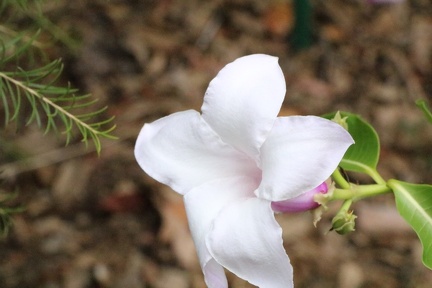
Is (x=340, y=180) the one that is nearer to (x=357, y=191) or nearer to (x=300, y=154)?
(x=357, y=191)

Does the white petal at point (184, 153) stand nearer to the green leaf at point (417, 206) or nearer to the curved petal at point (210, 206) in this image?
the curved petal at point (210, 206)

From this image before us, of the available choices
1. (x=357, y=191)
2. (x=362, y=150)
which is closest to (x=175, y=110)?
(x=362, y=150)

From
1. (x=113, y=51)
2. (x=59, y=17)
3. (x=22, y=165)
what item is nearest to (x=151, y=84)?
(x=113, y=51)

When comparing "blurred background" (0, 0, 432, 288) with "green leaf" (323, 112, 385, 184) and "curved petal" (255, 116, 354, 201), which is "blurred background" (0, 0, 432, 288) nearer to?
"green leaf" (323, 112, 385, 184)

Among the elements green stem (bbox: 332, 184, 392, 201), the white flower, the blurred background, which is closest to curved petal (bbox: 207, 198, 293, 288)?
the white flower

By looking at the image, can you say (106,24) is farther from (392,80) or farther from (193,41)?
(392,80)

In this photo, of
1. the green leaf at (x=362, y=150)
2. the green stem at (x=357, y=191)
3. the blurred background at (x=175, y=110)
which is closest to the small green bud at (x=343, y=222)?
the green stem at (x=357, y=191)
